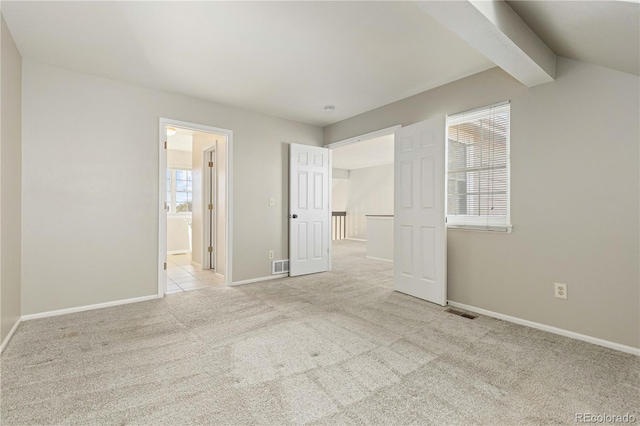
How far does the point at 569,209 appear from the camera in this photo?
8.09ft

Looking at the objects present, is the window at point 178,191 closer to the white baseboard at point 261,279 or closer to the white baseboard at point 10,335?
the white baseboard at point 261,279

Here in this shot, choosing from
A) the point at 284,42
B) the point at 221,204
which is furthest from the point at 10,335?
the point at 284,42

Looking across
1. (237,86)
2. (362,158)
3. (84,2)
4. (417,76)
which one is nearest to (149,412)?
(84,2)

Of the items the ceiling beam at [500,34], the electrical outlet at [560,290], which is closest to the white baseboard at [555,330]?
the electrical outlet at [560,290]

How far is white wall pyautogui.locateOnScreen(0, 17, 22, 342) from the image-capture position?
2.20m

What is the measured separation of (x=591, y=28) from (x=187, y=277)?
5.19 meters

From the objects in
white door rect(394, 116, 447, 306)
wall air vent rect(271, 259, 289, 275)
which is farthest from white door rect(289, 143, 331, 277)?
white door rect(394, 116, 447, 306)

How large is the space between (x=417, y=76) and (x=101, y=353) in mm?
3757

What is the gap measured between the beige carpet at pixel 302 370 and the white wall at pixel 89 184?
382 mm

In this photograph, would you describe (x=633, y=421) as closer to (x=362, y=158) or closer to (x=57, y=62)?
(x=57, y=62)

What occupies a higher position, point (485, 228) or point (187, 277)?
point (485, 228)

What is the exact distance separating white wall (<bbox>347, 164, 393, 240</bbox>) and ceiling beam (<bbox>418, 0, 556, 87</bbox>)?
690 cm

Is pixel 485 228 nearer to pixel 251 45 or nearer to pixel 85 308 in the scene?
pixel 251 45

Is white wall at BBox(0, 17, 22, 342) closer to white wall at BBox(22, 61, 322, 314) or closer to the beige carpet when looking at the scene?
white wall at BBox(22, 61, 322, 314)
